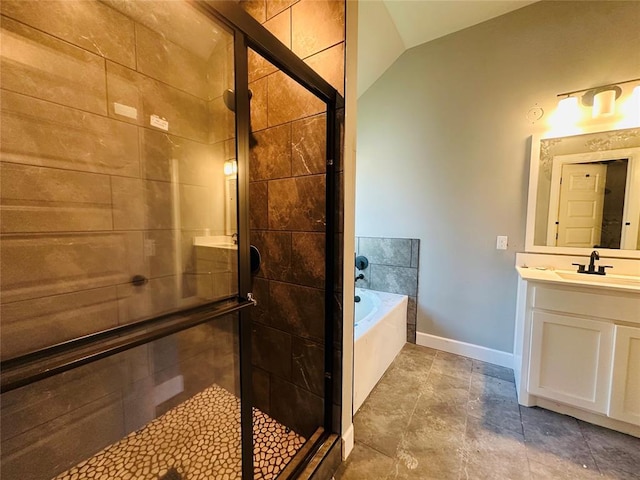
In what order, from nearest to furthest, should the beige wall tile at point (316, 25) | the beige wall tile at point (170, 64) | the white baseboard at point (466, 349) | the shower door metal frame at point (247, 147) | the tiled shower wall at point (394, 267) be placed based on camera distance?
1. the shower door metal frame at point (247, 147)
2. the beige wall tile at point (316, 25)
3. the beige wall tile at point (170, 64)
4. the white baseboard at point (466, 349)
5. the tiled shower wall at point (394, 267)

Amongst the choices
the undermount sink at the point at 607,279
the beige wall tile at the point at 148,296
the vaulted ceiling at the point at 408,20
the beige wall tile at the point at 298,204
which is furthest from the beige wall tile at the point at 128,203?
the undermount sink at the point at 607,279

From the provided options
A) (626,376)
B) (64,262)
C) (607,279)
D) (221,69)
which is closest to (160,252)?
(64,262)

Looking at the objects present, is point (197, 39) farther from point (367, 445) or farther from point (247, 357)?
point (367, 445)

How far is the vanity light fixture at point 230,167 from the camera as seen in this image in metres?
0.96

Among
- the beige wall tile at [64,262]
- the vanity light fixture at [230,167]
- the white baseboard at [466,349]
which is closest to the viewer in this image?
the vanity light fixture at [230,167]

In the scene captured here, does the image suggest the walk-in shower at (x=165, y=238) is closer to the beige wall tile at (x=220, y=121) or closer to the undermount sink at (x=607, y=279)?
the beige wall tile at (x=220, y=121)

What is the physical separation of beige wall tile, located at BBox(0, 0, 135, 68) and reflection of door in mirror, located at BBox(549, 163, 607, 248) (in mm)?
2971

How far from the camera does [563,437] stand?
58.6 inches

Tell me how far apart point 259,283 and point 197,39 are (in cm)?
129

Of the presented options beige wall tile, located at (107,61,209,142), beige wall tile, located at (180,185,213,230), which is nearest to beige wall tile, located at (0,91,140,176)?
beige wall tile, located at (107,61,209,142)

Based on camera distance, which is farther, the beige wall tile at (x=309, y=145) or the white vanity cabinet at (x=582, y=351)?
the white vanity cabinet at (x=582, y=351)

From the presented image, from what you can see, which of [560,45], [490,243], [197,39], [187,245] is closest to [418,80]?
[560,45]

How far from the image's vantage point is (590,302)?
150 centimetres

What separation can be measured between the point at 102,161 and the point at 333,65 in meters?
1.25
